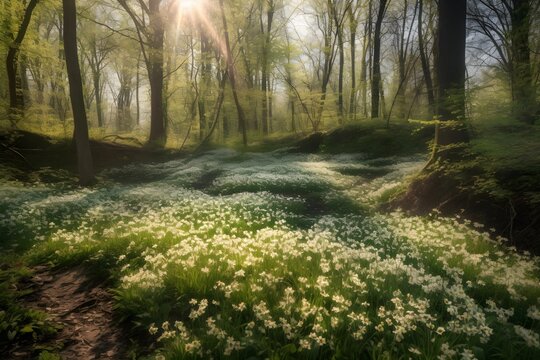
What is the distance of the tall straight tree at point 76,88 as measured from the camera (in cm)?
1434

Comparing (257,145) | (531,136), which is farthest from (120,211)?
(257,145)

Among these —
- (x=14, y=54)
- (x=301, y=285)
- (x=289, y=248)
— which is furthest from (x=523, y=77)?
(x=14, y=54)

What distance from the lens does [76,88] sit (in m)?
14.9

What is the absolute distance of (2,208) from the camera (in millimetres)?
10195

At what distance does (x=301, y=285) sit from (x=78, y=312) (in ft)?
11.8

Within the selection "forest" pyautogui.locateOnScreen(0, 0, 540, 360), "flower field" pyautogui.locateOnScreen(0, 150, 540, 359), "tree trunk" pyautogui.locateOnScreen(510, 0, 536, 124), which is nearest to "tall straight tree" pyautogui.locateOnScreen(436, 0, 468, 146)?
"forest" pyautogui.locateOnScreen(0, 0, 540, 360)

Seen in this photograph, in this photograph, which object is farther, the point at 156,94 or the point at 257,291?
the point at 156,94

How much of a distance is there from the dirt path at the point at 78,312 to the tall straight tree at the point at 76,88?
33.9 feet

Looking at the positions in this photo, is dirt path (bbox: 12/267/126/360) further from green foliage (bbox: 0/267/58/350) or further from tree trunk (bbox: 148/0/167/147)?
tree trunk (bbox: 148/0/167/147)

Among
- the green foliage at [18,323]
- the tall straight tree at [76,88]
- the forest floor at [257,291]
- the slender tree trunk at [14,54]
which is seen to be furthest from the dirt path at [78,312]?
the slender tree trunk at [14,54]

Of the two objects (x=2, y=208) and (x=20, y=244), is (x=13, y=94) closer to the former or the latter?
(x=2, y=208)

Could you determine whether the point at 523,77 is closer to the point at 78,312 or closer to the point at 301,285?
the point at 301,285

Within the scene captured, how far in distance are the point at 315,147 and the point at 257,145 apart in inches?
272

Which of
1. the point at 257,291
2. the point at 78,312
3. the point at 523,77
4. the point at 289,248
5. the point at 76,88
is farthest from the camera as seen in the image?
the point at 76,88
